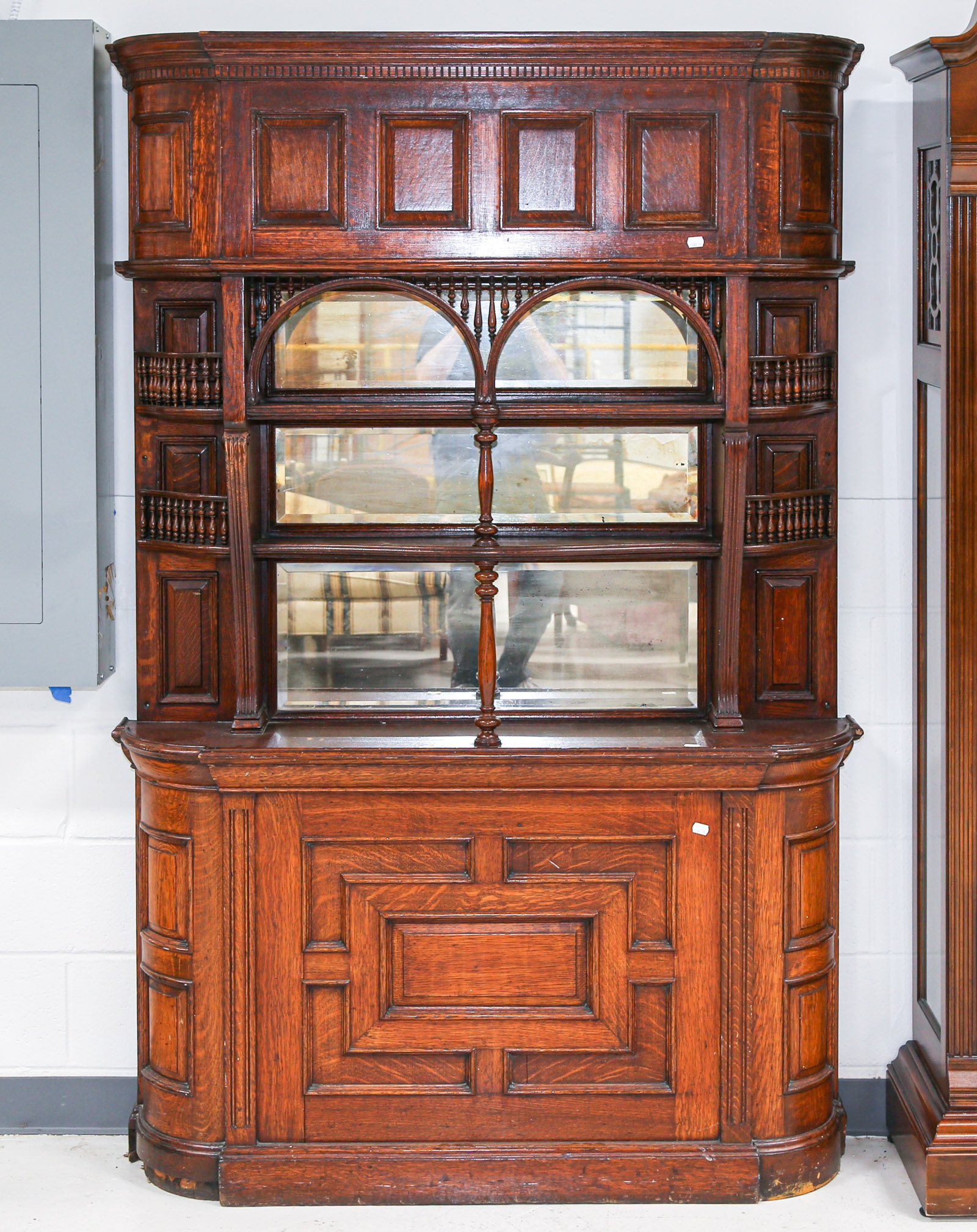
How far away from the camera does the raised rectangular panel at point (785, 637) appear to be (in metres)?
3.89

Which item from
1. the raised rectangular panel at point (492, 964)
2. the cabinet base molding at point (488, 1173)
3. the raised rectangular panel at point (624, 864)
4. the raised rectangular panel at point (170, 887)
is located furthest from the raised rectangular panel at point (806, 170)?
the cabinet base molding at point (488, 1173)

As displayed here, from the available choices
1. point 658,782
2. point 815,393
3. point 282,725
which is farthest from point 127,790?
point 815,393

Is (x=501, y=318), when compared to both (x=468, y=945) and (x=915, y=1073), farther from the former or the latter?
(x=915, y=1073)

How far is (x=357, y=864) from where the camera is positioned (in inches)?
143

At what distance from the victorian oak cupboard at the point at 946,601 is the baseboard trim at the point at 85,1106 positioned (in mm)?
213

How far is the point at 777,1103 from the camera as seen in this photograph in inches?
144

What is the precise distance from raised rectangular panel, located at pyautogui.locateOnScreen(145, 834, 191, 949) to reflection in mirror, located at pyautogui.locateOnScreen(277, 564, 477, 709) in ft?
1.62

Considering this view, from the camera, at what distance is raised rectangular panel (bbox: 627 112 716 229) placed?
141 inches

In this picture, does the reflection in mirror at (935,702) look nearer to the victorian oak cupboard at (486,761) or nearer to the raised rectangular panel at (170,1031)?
the victorian oak cupboard at (486,761)

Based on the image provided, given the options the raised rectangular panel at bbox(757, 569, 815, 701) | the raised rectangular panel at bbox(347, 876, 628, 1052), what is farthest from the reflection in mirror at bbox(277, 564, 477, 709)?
the raised rectangular panel at bbox(757, 569, 815, 701)

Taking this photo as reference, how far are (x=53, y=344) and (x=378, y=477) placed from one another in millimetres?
880

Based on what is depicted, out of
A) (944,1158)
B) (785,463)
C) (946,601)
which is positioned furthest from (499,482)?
(944,1158)

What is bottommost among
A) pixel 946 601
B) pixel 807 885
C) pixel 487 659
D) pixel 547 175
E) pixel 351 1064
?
pixel 351 1064

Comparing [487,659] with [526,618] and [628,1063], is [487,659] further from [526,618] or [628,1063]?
[628,1063]
